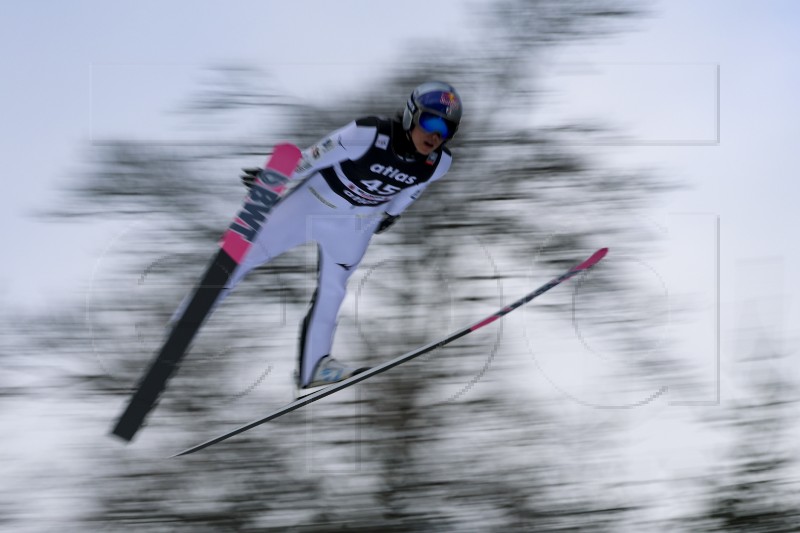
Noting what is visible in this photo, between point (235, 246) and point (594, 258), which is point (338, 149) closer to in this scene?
point (235, 246)

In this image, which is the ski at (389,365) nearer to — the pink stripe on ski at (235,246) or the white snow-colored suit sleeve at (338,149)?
the pink stripe on ski at (235,246)

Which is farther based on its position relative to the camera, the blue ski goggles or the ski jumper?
the ski jumper

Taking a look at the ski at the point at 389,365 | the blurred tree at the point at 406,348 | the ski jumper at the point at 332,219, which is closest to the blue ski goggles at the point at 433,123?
the ski jumper at the point at 332,219

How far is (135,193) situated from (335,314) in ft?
18.1

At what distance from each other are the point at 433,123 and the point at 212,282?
1.40 meters

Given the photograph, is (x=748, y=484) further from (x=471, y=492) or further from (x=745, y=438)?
(x=471, y=492)

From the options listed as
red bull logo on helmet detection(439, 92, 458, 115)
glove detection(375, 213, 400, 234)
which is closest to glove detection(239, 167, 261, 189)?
glove detection(375, 213, 400, 234)

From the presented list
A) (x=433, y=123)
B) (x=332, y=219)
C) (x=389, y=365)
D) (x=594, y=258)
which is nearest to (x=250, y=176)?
(x=332, y=219)

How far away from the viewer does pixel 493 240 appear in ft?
27.3

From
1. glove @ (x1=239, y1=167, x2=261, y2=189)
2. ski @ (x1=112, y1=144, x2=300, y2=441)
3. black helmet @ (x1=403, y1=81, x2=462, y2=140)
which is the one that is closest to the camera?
black helmet @ (x1=403, y1=81, x2=462, y2=140)

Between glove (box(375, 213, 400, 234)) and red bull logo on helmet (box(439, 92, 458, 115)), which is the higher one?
red bull logo on helmet (box(439, 92, 458, 115))

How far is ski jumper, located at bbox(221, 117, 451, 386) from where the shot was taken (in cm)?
354

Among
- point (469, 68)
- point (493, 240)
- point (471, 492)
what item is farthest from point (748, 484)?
point (469, 68)

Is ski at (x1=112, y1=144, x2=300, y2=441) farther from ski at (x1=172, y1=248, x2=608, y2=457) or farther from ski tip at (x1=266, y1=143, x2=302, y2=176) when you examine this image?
ski at (x1=172, y1=248, x2=608, y2=457)
